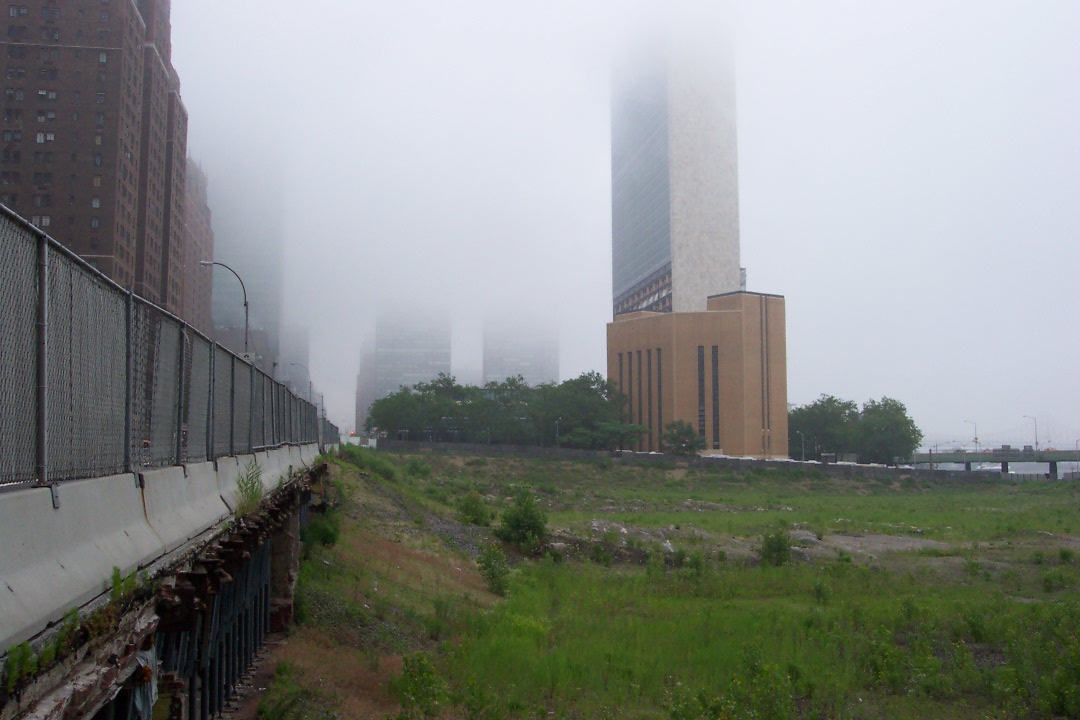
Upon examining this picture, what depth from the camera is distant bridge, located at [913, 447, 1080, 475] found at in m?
125

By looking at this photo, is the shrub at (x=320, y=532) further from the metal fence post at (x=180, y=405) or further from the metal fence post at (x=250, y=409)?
the metal fence post at (x=180, y=405)

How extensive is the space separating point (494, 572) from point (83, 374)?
74.1ft

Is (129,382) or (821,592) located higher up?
(129,382)

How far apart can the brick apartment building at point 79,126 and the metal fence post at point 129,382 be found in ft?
163

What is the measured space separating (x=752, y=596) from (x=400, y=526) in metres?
13.7

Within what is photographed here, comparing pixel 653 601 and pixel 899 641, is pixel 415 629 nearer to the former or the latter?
pixel 653 601

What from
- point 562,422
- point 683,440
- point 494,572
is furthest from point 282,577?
point 562,422

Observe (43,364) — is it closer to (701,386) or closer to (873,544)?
(873,544)

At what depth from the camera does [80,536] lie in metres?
5.57

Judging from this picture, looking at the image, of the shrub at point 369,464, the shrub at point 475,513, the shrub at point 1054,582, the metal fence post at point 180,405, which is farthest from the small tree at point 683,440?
the metal fence post at point 180,405

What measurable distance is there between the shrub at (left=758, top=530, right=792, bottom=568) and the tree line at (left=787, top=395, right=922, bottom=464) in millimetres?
91452

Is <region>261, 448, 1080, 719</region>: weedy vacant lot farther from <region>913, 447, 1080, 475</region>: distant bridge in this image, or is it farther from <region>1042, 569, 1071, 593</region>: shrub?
<region>913, 447, 1080, 475</region>: distant bridge

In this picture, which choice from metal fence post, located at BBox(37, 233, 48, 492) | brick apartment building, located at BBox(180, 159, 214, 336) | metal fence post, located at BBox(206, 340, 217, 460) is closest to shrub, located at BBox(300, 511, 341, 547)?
metal fence post, located at BBox(206, 340, 217, 460)

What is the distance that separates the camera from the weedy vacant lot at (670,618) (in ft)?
50.9
